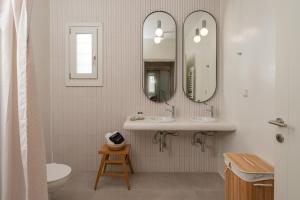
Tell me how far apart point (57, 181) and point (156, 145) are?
151cm

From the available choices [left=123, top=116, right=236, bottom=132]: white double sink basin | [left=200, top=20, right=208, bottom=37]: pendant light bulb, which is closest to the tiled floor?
→ [left=123, top=116, right=236, bottom=132]: white double sink basin

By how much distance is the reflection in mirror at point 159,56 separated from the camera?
10.1ft

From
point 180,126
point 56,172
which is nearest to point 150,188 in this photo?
point 180,126

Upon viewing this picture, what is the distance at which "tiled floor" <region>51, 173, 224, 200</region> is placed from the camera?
97.7 inches

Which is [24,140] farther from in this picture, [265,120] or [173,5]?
[173,5]

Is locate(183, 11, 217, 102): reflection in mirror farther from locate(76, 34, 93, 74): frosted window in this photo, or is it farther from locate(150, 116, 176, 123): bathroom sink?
locate(76, 34, 93, 74): frosted window

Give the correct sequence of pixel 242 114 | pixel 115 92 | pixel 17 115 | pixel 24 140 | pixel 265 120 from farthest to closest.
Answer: pixel 115 92 < pixel 242 114 < pixel 265 120 < pixel 17 115 < pixel 24 140

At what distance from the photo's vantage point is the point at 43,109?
2.92 metres

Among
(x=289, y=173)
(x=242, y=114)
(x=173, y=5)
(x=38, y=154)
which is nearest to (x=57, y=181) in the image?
(x=38, y=154)

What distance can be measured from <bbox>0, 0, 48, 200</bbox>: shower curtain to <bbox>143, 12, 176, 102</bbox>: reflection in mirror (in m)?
2.00

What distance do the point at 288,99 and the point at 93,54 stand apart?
2.50 meters

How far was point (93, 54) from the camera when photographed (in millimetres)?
3080

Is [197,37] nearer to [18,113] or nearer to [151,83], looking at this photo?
[151,83]

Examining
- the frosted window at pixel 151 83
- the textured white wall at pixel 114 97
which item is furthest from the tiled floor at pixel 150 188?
the frosted window at pixel 151 83
